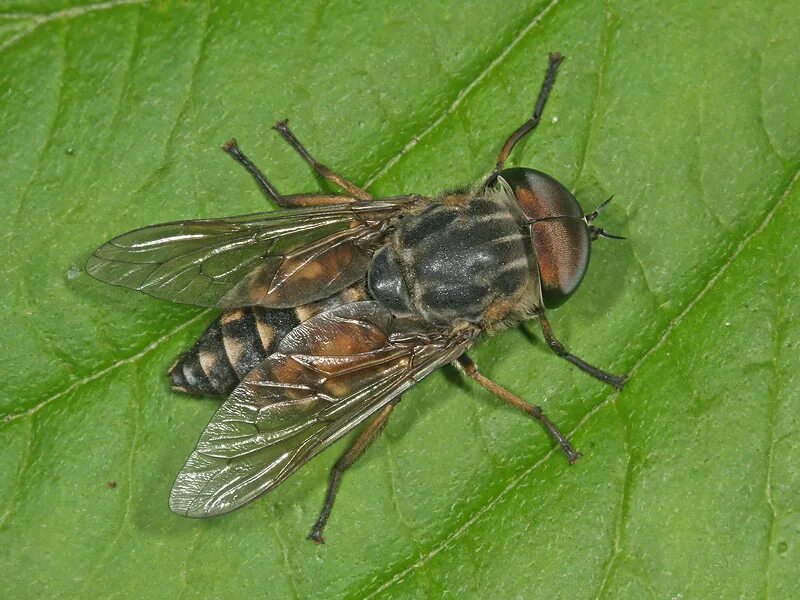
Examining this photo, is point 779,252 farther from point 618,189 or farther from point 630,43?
point 630,43

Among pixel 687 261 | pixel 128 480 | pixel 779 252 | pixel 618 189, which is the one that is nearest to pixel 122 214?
pixel 128 480

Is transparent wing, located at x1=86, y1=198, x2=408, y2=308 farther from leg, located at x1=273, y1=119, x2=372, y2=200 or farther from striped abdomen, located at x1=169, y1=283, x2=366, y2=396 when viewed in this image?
leg, located at x1=273, y1=119, x2=372, y2=200

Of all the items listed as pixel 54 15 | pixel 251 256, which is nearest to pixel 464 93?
pixel 251 256

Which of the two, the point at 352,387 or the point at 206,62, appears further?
the point at 206,62

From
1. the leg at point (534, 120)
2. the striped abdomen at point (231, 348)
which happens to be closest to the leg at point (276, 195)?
the striped abdomen at point (231, 348)

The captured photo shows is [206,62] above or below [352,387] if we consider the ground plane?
above

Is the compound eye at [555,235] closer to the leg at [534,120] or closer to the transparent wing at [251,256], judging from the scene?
the leg at [534,120]
